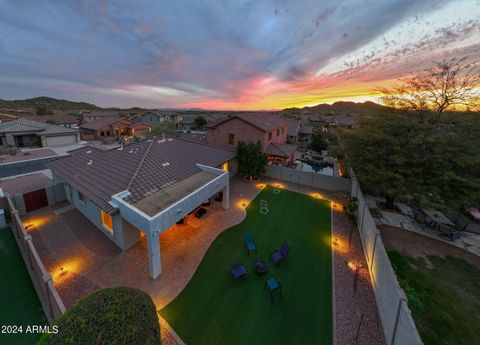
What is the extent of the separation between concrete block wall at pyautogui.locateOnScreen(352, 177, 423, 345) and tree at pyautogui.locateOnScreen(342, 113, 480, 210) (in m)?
4.47

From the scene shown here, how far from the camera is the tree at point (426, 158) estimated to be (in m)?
11.2

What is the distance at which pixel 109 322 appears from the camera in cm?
445

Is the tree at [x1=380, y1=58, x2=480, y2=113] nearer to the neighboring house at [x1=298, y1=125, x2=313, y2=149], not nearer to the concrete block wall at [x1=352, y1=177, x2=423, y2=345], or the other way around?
the concrete block wall at [x1=352, y1=177, x2=423, y2=345]

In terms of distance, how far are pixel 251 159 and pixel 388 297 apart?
14822 mm

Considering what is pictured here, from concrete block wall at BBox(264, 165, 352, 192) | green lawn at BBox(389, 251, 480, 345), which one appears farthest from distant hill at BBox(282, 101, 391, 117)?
green lawn at BBox(389, 251, 480, 345)

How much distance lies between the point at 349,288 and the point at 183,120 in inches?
2974

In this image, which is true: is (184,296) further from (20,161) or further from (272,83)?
(20,161)

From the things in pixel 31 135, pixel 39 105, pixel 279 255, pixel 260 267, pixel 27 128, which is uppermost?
pixel 39 105

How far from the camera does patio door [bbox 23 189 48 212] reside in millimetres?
13442

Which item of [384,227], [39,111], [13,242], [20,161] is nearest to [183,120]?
[20,161]

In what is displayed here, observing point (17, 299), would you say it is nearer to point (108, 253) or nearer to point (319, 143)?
point (108, 253)

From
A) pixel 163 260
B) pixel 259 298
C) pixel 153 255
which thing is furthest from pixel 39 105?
pixel 259 298

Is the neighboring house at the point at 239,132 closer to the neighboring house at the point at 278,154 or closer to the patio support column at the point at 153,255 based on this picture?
the neighboring house at the point at 278,154

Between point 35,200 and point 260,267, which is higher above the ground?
point 35,200
